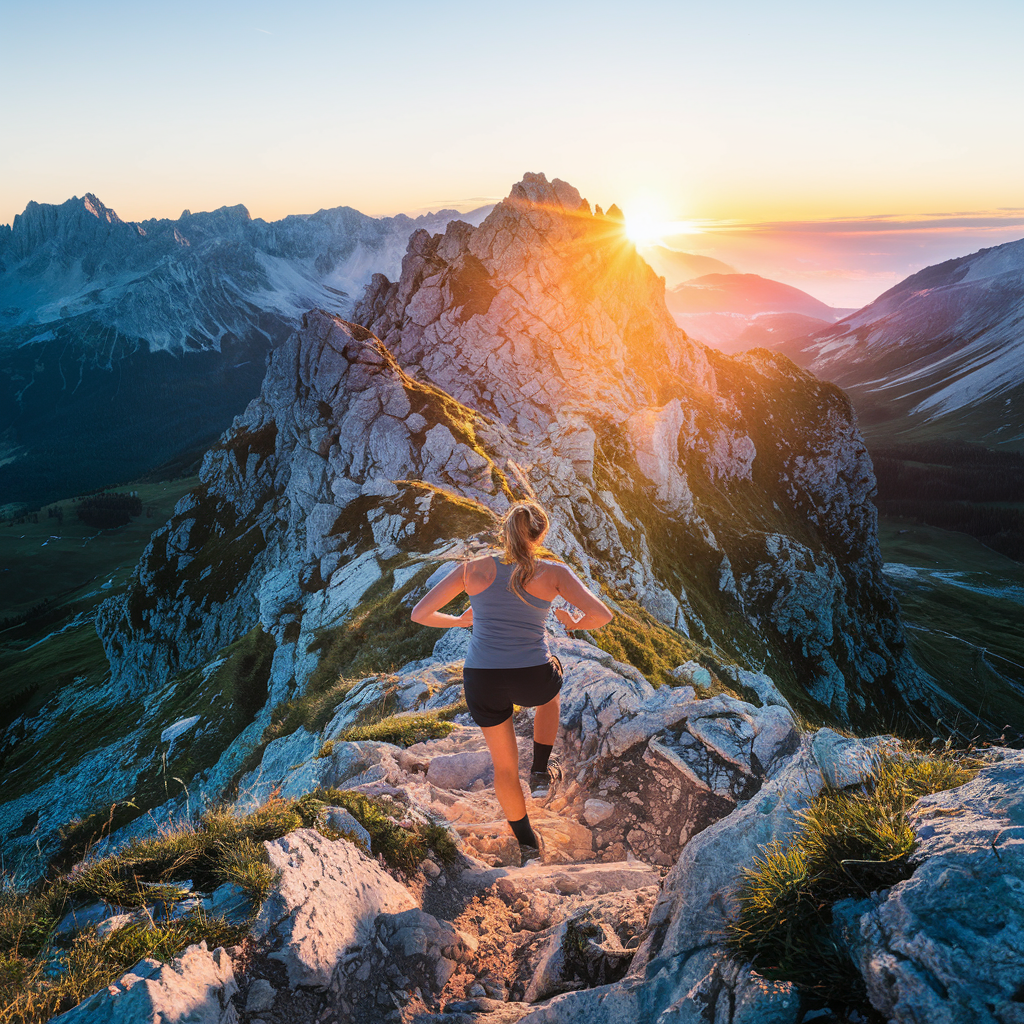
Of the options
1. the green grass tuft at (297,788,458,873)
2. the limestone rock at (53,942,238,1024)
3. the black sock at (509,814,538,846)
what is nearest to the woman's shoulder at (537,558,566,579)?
the black sock at (509,814,538,846)

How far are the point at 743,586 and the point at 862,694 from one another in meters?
21.0

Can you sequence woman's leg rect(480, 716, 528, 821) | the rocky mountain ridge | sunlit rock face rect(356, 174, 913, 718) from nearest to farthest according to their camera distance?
the rocky mountain ridge → woman's leg rect(480, 716, 528, 821) → sunlit rock face rect(356, 174, 913, 718)

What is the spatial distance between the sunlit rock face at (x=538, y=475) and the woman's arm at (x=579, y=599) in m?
17.6

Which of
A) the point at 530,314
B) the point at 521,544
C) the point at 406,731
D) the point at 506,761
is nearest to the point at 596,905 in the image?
the point at 506,761

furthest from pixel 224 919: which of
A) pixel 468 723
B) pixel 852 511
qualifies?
pixel 852 511

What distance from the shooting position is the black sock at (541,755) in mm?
8523

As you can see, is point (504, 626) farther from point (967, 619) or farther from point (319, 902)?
point (967, 619)

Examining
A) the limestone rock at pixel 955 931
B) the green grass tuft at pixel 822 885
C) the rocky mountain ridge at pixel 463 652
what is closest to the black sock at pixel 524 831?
the rocky mountain ridge at pixel 463 652

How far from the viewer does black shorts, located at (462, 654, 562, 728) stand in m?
7.02

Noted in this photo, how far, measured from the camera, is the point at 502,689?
705 cm

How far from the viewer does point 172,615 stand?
55562 millimetres

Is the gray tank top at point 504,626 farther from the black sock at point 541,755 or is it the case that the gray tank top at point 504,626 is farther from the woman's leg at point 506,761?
the black sock at point 541,755

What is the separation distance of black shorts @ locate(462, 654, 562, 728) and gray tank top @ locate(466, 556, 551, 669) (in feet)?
0.33

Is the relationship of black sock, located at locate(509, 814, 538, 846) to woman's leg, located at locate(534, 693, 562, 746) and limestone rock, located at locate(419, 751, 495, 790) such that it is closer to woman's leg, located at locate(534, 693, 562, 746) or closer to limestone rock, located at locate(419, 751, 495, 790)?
woman's leg, located at locate(534, 693, 562, 746)
